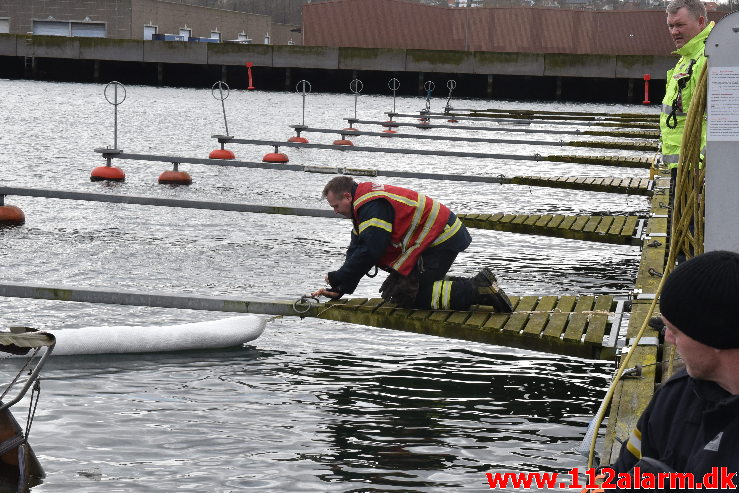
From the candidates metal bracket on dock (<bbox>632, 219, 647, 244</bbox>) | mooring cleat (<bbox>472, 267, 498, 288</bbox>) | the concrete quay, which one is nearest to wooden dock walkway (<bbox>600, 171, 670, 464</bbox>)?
mooring cleat (<bbox>472, 267, 498, 288</bbox>)

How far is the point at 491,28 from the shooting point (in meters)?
92.2

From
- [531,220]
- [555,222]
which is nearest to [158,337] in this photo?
[531,220]

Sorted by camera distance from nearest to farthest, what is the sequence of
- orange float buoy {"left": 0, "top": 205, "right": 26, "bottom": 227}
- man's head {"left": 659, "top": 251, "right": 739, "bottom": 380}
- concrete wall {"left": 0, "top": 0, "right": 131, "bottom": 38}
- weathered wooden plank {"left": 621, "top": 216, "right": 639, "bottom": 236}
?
man's head {"left": 659, "top": 251, "right": 739, "bottom": 380} → weathered wooden plank {"left": 621, "top": 216, "right": 639, "bottom": 236} → orange float buoy {"left": 0, "top": 205, "right": 26, "bottom": 227} → concrete wall {"left": 0, "top": 0, "right": 131, "bottom": 38}

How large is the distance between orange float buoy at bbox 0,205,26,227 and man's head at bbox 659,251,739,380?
16833 millimetres

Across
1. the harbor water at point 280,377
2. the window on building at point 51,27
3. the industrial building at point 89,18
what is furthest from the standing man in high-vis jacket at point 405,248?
the window on building at point 51,27

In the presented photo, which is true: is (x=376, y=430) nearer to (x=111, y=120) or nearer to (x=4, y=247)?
(x=4, y=247)

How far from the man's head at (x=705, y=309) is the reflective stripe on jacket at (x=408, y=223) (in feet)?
20.3

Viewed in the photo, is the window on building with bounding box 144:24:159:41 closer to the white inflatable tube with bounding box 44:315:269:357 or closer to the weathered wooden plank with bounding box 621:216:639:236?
the weathered wooden plank with bounding box 621:216:639:236

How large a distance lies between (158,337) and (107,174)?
50.6 ft

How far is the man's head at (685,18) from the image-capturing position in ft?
30.6

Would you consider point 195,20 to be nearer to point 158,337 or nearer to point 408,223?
point 158,337

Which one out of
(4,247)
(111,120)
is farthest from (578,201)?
(111,120)

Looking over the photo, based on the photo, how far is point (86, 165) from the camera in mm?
28688

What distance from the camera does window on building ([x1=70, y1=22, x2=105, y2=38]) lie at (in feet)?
329
